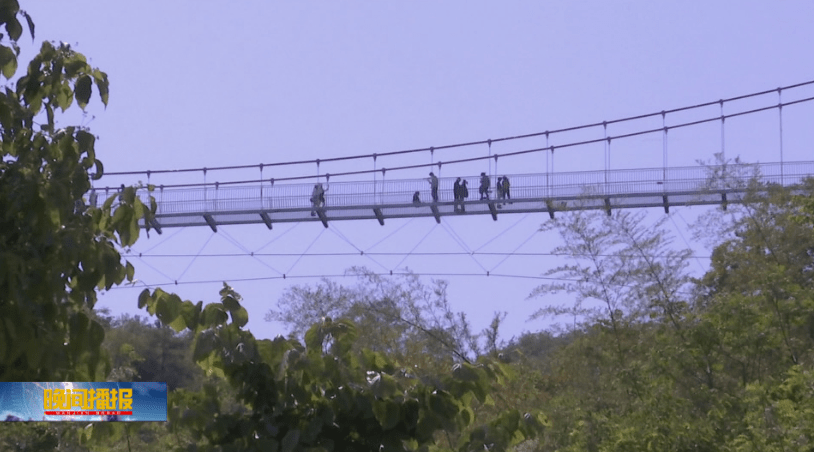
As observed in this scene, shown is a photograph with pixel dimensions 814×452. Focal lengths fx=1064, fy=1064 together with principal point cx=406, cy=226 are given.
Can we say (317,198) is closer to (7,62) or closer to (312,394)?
(312,394)

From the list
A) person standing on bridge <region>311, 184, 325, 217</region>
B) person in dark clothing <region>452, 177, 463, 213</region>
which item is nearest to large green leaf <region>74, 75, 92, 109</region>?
person in dark clothing <region>452, 177, 463, 213</region>

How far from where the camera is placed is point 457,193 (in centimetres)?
2447

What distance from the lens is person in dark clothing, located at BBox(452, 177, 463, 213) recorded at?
24141 millimetres

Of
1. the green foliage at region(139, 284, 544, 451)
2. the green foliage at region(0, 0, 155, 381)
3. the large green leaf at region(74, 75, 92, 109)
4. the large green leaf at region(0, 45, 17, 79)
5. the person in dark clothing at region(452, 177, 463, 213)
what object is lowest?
the green foliage at region(139, 284, 544, 451)

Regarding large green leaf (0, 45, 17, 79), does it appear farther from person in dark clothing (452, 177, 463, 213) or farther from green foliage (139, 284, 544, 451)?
person in dark clothing (452, 177, 463, 213)

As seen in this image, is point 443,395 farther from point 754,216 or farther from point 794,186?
point 794,186

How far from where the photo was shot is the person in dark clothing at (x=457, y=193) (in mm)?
24141

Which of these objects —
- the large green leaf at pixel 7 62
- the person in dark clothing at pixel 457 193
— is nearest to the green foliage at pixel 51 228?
the large green leaf at pixel 7 62

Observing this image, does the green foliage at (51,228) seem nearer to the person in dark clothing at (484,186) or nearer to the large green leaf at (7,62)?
the large green leaf at (7,62)

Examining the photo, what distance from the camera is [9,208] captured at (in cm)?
444

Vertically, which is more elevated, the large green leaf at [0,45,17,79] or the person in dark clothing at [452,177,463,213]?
the person in dark clothing at [452,177,463,213]

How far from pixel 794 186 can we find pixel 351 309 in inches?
364

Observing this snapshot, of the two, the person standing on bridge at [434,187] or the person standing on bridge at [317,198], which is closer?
the person standing on bridge at [434,187]

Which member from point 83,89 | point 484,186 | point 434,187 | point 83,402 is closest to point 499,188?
point 484,186
